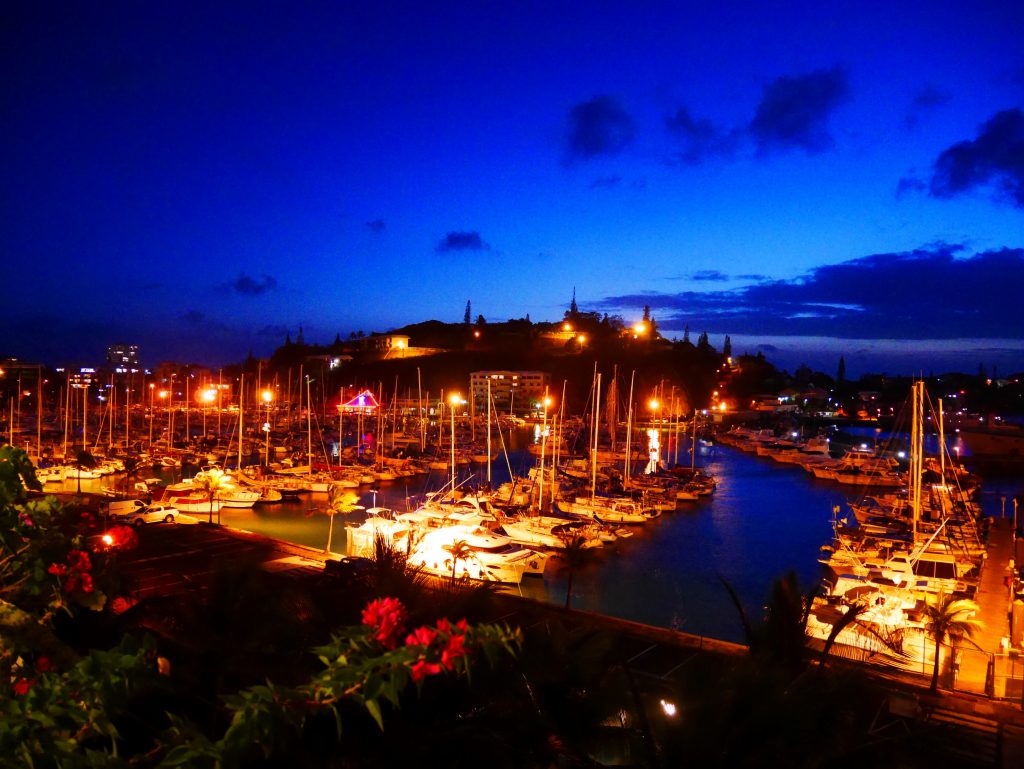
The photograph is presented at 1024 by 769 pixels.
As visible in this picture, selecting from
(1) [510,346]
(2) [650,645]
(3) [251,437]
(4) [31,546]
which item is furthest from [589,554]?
(1) [510,346]

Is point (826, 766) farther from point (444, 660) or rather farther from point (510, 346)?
point (510, 346)

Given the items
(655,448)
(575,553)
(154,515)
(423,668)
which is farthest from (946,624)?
(655,448)

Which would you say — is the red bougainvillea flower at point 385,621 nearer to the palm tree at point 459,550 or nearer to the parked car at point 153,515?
the palm tree at point 459,550

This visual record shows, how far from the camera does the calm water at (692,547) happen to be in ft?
72.6

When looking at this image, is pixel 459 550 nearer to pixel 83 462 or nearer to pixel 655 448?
pixel 83 462

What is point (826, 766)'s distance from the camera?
13.6 feet

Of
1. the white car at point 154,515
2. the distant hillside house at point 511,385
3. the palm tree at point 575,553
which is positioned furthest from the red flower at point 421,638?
the distant hillside house at point 511,385

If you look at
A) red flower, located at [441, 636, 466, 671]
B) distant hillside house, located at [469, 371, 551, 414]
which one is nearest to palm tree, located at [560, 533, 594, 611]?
red flower, located at [441, 636, 466, 671]

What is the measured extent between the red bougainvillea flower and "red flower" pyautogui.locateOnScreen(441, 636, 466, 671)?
0.24 m

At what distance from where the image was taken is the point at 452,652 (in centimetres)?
262

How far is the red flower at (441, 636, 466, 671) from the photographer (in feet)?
8.48

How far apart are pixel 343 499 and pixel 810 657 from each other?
18804 millimetres

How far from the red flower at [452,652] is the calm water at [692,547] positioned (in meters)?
18.5

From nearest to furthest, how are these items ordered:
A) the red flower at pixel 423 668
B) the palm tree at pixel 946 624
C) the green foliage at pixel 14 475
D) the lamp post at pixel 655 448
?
the red flower at pixel 423 668 < the green foliage at pixel 14 475 < the palm tree at pixel 946 624 < the lamp post at pixel 655 448
